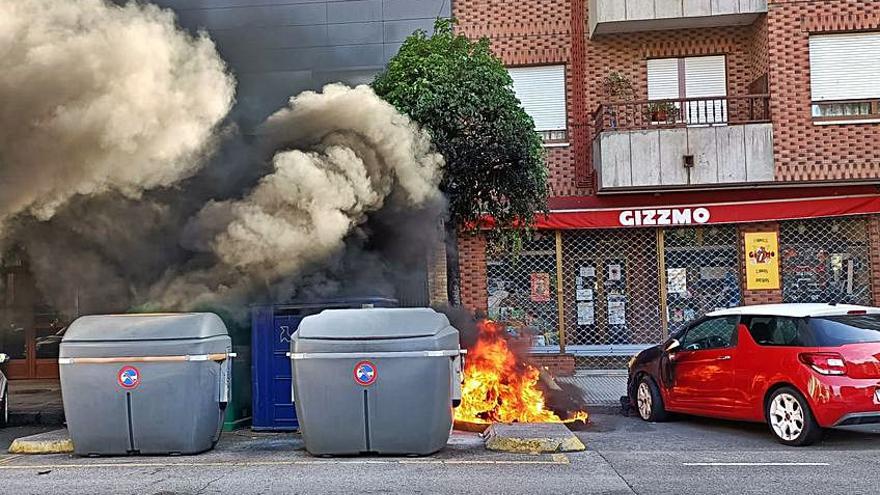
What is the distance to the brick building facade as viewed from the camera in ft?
44.8

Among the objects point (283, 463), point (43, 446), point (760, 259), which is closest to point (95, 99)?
point (43, 446)

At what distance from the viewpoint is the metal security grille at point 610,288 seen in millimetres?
14539

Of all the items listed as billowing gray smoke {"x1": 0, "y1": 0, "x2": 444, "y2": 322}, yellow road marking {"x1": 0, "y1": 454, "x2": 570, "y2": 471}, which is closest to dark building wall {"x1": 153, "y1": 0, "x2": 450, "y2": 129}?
billowing gray smoke {"x1": 0, "y1": 0, "x2": 444, "y2": 322}

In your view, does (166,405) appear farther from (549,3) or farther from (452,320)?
(549,3)

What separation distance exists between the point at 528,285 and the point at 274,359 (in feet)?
22.1

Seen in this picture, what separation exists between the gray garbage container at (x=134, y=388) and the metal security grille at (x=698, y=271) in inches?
358

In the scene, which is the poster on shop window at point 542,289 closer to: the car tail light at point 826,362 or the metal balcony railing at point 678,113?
the metal balcony railing at point 678,113

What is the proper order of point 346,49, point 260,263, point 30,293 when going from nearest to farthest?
1. point 260,263
2. point 346,49
3. point 30,293

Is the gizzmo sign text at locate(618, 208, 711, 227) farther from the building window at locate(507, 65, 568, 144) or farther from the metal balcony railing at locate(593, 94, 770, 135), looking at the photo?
the building window at locate(507, 65, 568, 144)

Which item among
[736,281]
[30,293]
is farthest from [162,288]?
[736,281]

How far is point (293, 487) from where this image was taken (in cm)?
623

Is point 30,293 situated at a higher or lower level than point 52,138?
lower

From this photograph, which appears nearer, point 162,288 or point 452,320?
point 162,288

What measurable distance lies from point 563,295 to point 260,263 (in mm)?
6708
